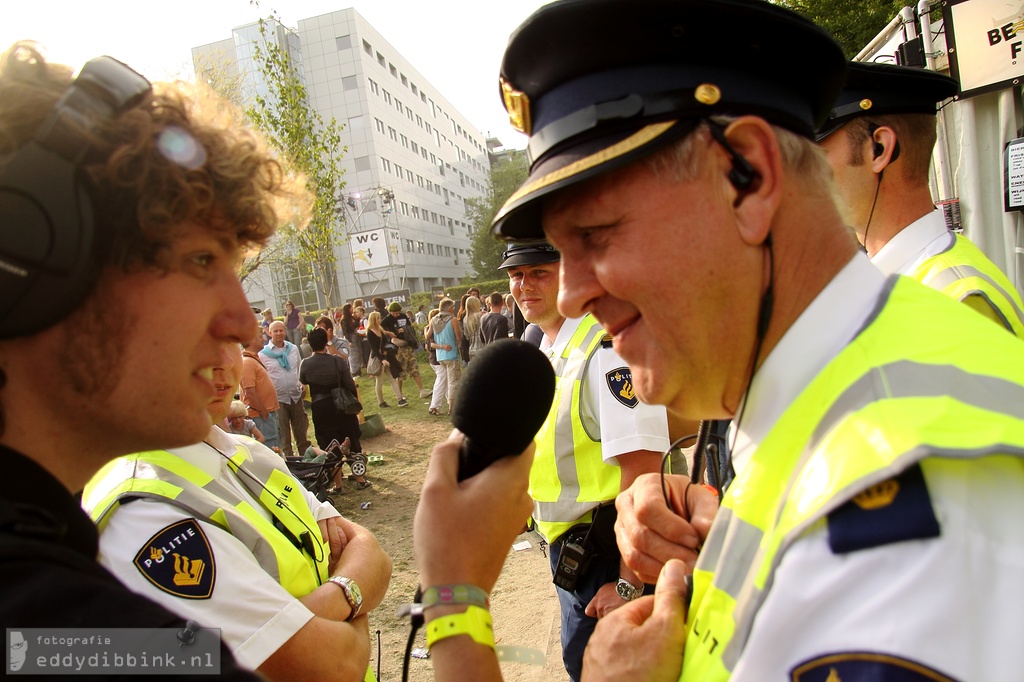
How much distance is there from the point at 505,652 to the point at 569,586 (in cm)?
140

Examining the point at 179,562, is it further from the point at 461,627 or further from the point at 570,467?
the point at 570,467

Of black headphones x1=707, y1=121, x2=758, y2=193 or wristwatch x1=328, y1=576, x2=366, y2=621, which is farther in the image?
wristwatch x1=328, y1=576, x2=366, y2=621

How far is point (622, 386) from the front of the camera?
263 cm

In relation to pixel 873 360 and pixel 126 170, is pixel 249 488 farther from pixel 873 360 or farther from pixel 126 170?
pixel 873 360

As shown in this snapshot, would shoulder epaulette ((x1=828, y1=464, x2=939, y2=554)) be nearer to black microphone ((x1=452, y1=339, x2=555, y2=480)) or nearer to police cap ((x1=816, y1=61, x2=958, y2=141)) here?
black microphone ((x1=452, y1=339, x2=555, y2=480))

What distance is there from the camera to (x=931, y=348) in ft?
3.04

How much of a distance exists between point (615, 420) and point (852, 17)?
50.7 feet

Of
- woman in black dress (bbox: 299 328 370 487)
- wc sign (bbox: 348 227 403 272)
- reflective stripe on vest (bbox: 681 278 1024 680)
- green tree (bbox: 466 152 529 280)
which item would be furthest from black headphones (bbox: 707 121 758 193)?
green tree (bbox: 466 152 529 280)

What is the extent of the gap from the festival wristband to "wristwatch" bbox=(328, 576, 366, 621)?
3.86ft

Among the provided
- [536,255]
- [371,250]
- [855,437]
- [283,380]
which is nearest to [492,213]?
[371,250]

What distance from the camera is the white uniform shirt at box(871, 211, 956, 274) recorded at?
2.53m

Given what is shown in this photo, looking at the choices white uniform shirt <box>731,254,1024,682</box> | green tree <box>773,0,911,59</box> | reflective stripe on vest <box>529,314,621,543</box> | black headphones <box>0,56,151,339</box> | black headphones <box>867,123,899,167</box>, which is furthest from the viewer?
green tree <box>773,0,911,59</box>

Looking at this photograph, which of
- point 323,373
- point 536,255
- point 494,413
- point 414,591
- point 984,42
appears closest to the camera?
point 494,413

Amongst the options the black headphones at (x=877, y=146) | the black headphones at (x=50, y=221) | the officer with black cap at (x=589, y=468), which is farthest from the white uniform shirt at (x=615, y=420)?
the black headphones at (x=50, y=221)
